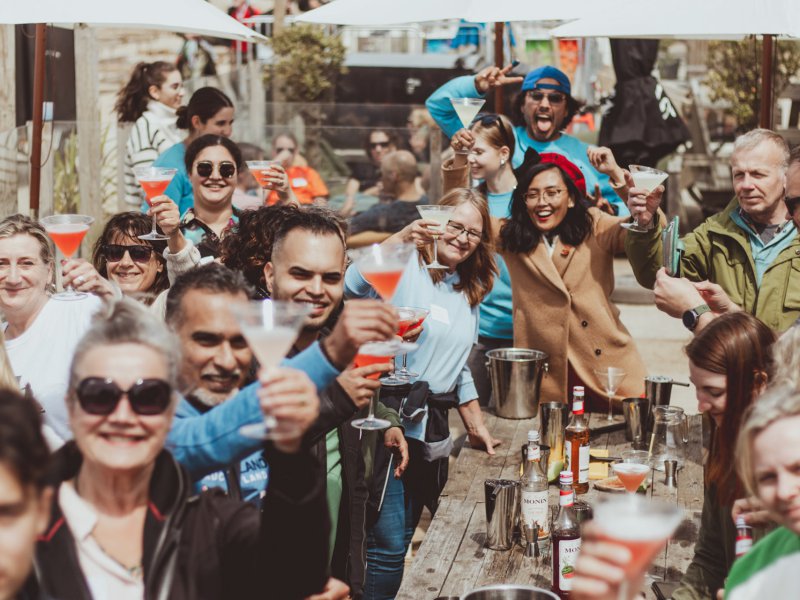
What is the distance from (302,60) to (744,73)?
5242 millimetres

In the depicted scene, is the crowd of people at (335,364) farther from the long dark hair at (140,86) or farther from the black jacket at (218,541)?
the long dark hair at (140,86)

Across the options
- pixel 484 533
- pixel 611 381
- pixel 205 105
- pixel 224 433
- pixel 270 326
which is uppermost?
pixel 205 105

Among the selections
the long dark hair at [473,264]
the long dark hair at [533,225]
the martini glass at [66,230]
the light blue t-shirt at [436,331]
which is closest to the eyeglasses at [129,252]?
the martini glass at [66,230]

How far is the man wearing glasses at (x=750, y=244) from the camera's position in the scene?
4.71m

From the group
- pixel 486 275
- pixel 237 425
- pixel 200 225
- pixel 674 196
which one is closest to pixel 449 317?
pixel 486 275

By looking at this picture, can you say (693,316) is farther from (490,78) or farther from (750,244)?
(490,78)

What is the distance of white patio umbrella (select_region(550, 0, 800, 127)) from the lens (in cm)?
552

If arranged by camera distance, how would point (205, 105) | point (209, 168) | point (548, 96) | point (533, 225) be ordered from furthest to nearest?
point (205, 105)
point (548, 96)
point (533, 225)
point (209, 168)

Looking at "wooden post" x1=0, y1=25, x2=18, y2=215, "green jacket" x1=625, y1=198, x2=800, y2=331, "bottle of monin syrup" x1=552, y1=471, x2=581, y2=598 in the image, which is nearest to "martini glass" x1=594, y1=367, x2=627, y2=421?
"green jacket" x1=625, y1=198, x2=800, y2=331

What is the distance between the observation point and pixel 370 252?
3115mm

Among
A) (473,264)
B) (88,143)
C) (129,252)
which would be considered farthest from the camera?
(88,143)

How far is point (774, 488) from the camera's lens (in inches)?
90.4

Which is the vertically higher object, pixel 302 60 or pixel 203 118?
pixel 302 60

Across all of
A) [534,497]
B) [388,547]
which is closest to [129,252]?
[388,547]
